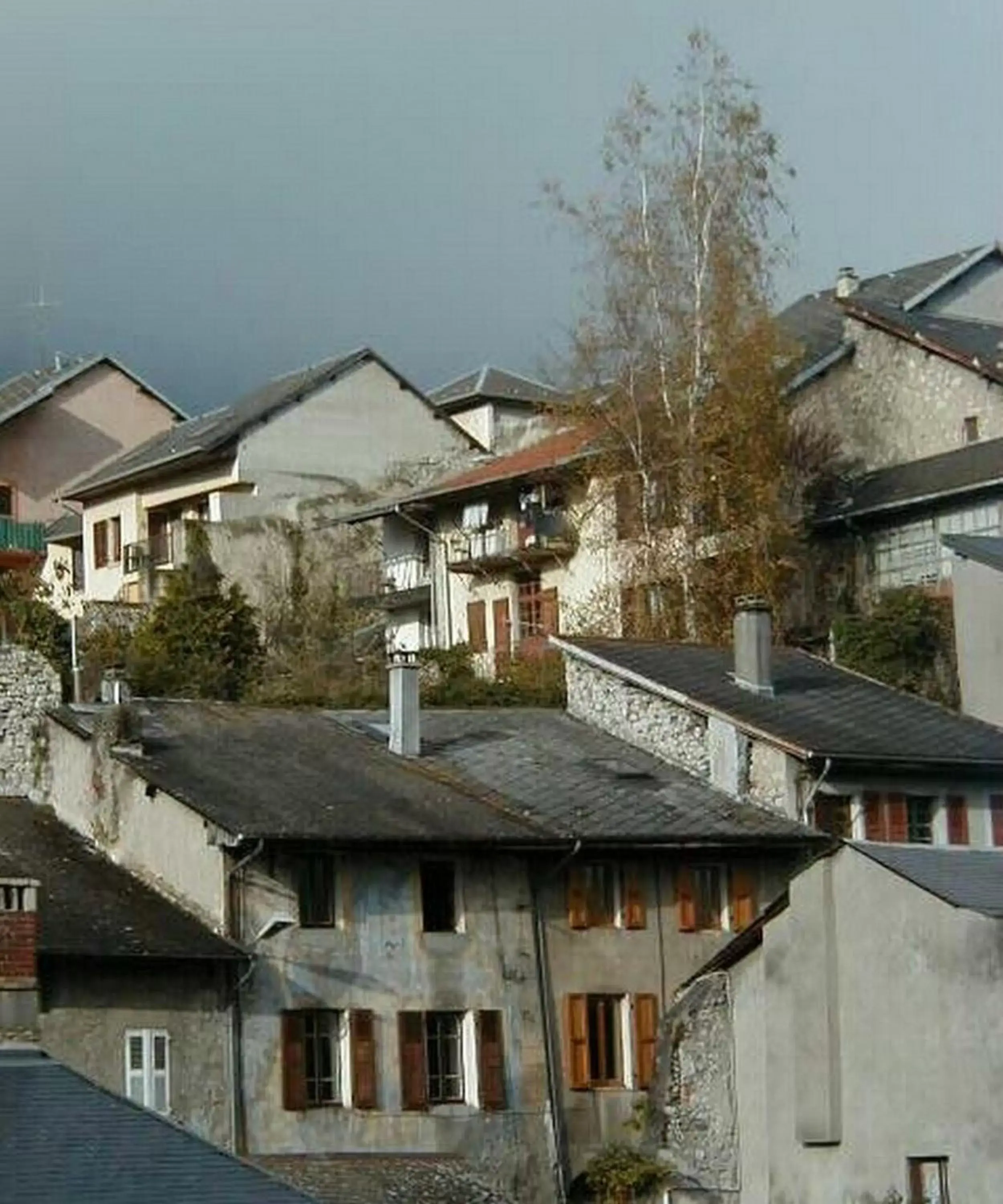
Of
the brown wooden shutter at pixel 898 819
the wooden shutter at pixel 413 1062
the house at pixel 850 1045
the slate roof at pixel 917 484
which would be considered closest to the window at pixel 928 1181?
the house at pixel 850 1045

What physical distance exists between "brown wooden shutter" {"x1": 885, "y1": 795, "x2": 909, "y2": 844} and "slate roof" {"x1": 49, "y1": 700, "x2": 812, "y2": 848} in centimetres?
185

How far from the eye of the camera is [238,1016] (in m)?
44.7

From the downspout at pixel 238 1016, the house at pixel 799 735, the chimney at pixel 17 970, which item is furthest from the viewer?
the house at pixel 799 735

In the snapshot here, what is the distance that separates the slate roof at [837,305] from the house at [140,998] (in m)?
28.4

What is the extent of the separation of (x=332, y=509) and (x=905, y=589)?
20.1 metres

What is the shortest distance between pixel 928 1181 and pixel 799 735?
9.84 m

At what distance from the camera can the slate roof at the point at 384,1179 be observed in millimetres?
42562

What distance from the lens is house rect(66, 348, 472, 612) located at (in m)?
81.1

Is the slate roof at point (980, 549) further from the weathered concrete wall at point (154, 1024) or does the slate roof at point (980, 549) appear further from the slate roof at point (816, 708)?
the weathered concrete wall at point (154, 1024)

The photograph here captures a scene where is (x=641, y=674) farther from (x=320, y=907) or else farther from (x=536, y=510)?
(x=536, y=510)

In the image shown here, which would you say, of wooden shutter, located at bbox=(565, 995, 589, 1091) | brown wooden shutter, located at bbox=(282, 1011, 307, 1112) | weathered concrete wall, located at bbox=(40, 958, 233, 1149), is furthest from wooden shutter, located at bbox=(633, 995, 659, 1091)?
weathered concrete wall, located at bbox=(40, 958, 233, 1149)

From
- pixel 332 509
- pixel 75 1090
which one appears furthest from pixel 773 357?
pixel 75 1090

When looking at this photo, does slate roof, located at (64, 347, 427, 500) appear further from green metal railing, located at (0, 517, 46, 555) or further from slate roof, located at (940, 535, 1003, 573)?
slate roof, located at (940, 535, 1003, 573)

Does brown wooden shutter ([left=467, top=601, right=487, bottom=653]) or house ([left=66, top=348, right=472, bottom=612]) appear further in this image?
house ([left=66, top=348, right=472, bottom=612])
